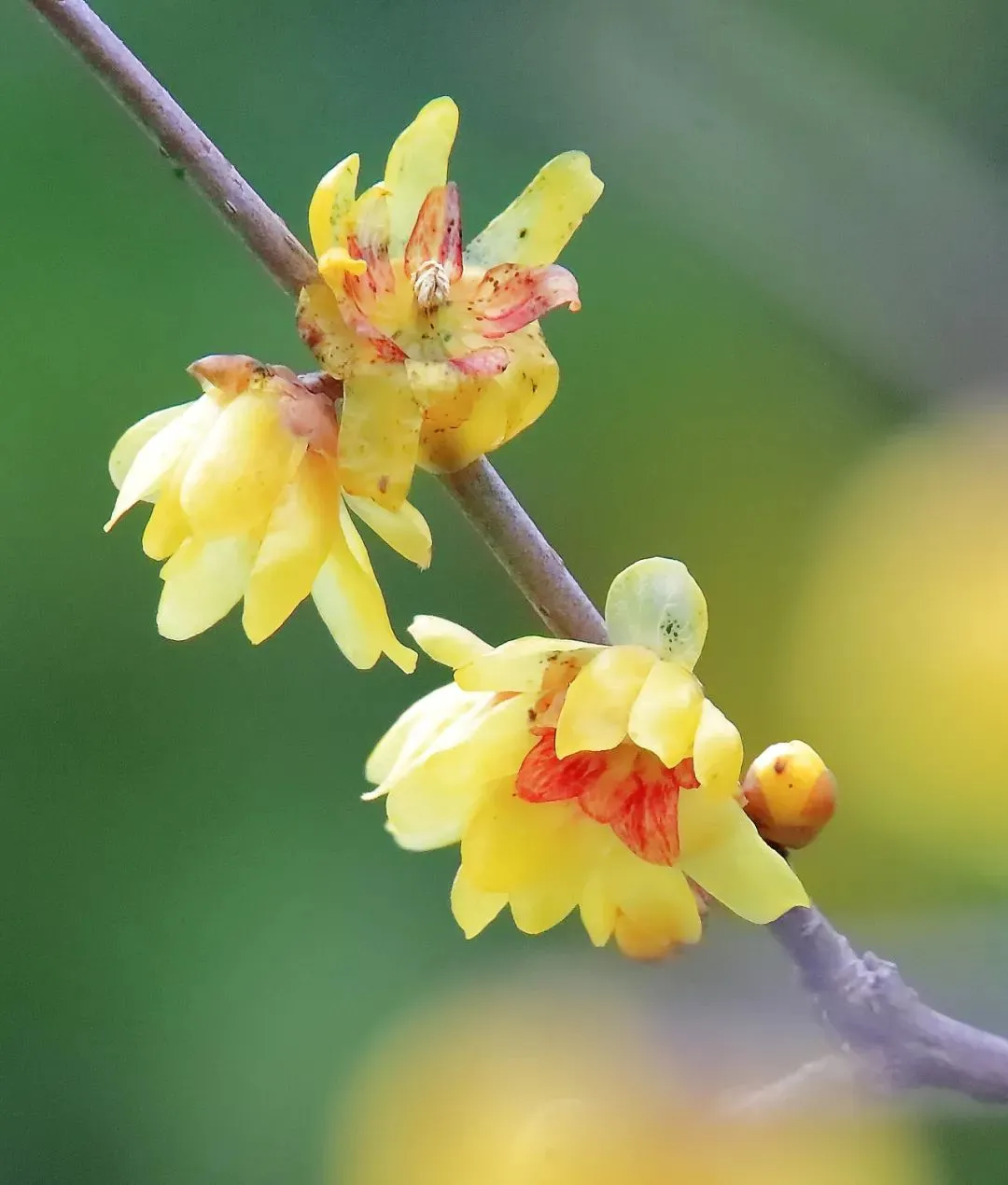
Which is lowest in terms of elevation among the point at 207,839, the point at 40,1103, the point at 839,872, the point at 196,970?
the point at 40,1103

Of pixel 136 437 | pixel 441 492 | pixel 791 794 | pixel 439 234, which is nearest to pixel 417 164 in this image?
pixel 439 234

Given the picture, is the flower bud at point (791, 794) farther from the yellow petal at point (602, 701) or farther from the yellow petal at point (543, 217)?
the yellow petal at point (543, 217)

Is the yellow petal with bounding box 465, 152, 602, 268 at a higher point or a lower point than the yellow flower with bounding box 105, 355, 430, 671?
higher

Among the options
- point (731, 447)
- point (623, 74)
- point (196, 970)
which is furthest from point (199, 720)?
point (623, 74)

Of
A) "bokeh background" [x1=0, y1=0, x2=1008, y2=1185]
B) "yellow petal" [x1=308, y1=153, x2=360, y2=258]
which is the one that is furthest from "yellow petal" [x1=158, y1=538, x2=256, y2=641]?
"bokeh background" [x1=0, y1=0, x2=1008, y2=1185]

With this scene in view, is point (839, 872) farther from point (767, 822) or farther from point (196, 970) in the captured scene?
point (767, 822)

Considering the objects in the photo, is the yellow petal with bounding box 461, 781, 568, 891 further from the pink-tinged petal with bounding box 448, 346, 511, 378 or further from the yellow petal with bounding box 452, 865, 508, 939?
the pink-tinged petal with bounding box 448, 346, 511, 378
